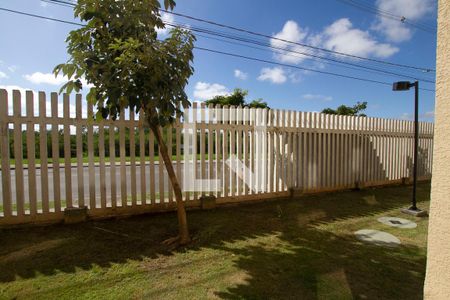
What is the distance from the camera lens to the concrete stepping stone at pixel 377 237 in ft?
11.7

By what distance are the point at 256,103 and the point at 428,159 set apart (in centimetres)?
1980

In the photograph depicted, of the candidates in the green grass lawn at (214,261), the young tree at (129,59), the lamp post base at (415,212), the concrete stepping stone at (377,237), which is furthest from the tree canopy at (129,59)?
the lamp post base at (415,212)

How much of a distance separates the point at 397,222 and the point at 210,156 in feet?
12.0

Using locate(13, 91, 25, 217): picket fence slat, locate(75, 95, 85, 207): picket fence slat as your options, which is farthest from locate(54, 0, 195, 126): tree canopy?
locate(13, 91, 25, 217): picket fence slat

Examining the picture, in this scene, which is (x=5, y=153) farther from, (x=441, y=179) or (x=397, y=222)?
(x=397, y=222)

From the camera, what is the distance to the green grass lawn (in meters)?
2.40

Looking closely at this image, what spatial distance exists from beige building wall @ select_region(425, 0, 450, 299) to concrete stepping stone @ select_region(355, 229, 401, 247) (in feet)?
9.21

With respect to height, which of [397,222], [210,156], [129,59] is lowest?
[397,222]

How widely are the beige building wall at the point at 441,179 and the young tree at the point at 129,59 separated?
2.59 meters

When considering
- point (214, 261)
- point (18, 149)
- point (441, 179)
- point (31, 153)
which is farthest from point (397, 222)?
point (18, 149)

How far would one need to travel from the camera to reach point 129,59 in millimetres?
2830

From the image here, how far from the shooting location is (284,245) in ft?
11.3

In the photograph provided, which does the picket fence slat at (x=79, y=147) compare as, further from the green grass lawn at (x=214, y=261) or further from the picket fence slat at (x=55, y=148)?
the green grass lawn at (x=214, y=261)

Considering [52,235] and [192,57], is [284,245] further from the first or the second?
[52,235]
